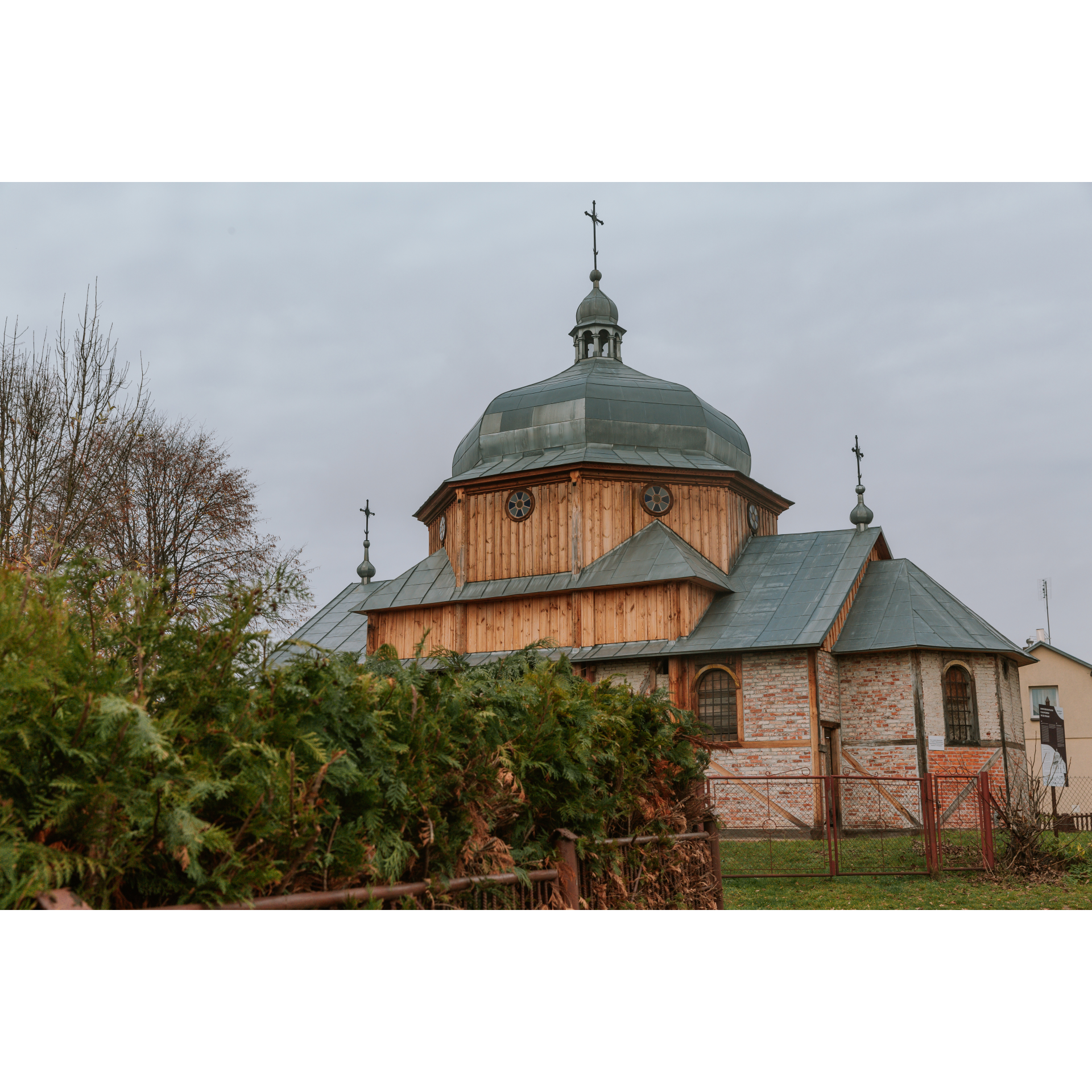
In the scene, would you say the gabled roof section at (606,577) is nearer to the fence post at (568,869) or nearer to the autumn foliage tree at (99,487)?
the autumn foliage tree at (99,487)

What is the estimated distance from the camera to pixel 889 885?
1383cm

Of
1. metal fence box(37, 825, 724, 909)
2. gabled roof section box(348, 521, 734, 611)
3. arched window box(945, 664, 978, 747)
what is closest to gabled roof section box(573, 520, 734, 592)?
gabled roof section box(348, 521, 734, 611)

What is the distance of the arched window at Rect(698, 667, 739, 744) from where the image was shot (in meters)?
Answer: 22.1

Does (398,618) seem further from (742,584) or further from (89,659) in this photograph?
(89,659)

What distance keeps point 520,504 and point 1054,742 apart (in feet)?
69.1

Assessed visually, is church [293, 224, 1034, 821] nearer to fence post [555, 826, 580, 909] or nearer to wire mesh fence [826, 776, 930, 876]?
wire mesh fence [826, 776, 930, 876]

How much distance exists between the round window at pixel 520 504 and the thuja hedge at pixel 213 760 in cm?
2072

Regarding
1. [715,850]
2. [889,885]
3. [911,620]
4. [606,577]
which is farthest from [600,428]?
[715,850]

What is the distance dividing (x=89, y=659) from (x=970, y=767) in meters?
22.3

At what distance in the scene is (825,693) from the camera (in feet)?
72.5

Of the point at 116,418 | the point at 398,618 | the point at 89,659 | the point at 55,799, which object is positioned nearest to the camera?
the point at 55,799

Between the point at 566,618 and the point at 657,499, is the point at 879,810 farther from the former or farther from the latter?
the point at 657,499

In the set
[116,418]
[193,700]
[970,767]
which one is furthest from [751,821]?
[193,700]

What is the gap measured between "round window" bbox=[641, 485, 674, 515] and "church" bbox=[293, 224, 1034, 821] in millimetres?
30
